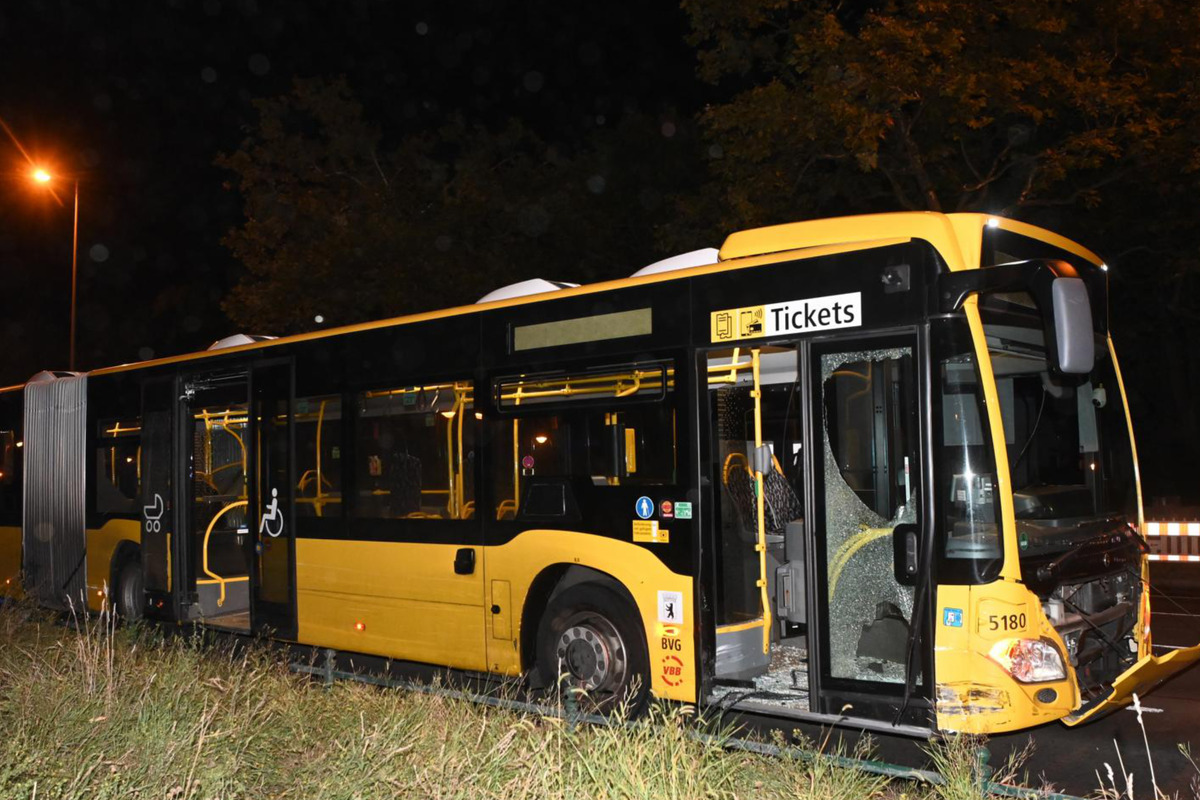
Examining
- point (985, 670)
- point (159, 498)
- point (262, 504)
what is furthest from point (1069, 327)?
point (159, 498)

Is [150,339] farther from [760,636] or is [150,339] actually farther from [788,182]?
[760,636]

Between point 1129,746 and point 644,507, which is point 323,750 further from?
point 1129,746

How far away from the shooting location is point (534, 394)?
836 cm

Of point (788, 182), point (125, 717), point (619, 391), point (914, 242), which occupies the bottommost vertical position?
point (125, 717)

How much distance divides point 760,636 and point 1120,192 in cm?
1624

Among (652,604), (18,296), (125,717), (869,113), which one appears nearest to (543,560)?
(652,604)

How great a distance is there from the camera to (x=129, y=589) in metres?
12.8

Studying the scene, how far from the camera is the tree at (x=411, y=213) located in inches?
950

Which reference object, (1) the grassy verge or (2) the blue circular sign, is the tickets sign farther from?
(1) the grassy verge

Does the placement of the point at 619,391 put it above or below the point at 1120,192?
below

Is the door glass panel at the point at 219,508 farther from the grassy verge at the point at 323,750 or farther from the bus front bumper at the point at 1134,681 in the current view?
the bus front bumper at the point at 1134,681

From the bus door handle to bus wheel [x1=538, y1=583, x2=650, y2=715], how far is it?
2.48 ft

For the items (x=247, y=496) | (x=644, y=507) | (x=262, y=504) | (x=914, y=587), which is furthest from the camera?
(x=247, y=496)

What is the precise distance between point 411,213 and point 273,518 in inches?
628
